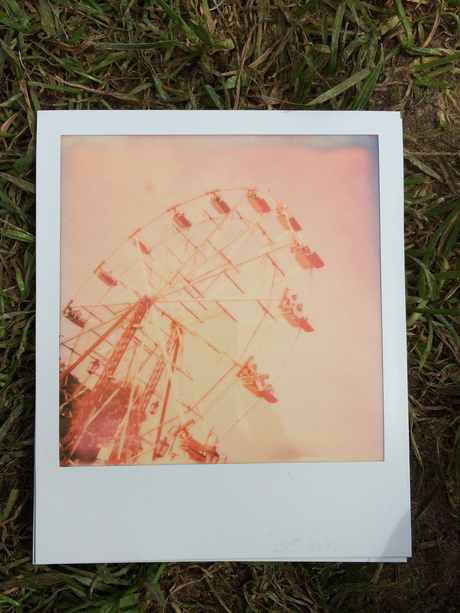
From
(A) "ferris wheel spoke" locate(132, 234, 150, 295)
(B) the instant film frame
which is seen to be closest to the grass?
(B) the instant film frame

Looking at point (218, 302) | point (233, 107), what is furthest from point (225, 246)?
point (233, 107)

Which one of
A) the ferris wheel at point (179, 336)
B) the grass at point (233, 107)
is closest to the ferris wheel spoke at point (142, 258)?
the ferris wheel at point (179, 336)

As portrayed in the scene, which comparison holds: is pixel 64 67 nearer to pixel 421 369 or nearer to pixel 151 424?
pixel 151 424

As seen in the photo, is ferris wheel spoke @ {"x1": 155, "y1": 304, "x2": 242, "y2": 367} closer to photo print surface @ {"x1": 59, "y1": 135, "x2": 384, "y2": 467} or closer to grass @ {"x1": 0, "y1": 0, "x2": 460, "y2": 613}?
photo print surface @ {"x1": 59, "y1": 135, "x2": 384, "y2": 467}

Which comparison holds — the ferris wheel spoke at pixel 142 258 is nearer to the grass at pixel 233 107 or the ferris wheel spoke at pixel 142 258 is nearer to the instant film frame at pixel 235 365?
the instant film frame at pixel 235 365

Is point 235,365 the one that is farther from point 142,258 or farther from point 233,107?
point 233,107
